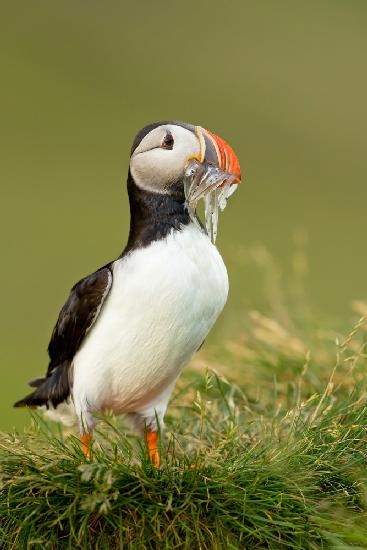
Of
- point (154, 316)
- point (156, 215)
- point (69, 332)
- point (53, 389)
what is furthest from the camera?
point (53, 389)

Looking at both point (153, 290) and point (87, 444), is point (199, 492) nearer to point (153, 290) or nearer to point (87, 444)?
point (87, 444)

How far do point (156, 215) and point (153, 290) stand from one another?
1.24ft

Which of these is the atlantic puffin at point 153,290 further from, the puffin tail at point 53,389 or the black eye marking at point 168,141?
the puffin tail at point 53,389

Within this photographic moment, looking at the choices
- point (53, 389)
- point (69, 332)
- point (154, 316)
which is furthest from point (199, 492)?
point (53, 389)

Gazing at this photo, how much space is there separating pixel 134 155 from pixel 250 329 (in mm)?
2455

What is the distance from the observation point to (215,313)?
15.9 ft

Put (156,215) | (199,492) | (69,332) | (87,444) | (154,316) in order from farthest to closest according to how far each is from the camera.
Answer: (69,332), (156,215), (154,316), (87,444), (199,492)

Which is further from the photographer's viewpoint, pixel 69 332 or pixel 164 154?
pixel 69 332

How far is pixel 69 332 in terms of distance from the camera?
5156 millimetres

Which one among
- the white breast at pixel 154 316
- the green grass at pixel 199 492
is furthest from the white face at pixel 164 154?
the green grass at pixel 199 492

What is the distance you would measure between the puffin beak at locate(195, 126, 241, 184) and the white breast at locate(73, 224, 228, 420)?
34cm

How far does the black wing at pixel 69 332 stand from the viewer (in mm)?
4934

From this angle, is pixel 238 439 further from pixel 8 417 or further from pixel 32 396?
pixel 8 417

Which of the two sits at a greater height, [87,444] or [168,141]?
[168,141]
